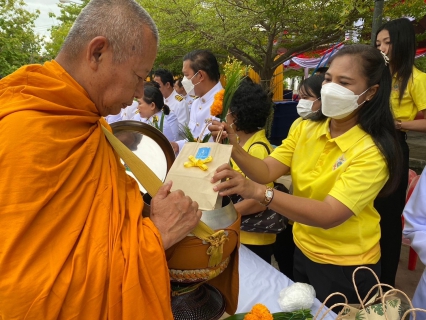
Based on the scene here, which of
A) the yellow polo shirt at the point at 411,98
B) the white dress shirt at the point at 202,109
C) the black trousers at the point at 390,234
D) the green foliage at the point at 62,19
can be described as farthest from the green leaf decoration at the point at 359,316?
the green foliage at the point at 62,19

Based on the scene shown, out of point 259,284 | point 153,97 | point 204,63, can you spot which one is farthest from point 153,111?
point 259,284

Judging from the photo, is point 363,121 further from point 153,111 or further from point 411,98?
point 153,111

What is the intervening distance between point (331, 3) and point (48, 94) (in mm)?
5255

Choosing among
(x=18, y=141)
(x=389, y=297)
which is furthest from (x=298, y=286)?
(x=18, y=141)

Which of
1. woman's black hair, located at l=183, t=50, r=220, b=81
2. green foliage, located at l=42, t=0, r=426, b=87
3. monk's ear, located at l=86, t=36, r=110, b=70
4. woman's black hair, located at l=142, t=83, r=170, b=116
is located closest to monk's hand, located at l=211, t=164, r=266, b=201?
monk's ear, located at l=86, t=36, r=110, b=70

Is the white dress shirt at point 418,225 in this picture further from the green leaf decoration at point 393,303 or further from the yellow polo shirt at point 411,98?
the yellow polo shirt at point 411,98

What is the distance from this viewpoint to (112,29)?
3.49 ft

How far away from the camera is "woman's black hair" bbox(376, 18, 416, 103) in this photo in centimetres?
261

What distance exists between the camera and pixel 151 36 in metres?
1.13

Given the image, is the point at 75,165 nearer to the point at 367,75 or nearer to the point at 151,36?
the point at 151,36

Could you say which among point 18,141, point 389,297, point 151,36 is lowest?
point 389,297

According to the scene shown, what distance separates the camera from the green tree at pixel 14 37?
962cm

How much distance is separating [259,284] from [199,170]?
89 centimetres

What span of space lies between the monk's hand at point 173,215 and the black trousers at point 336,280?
93 centimetres
